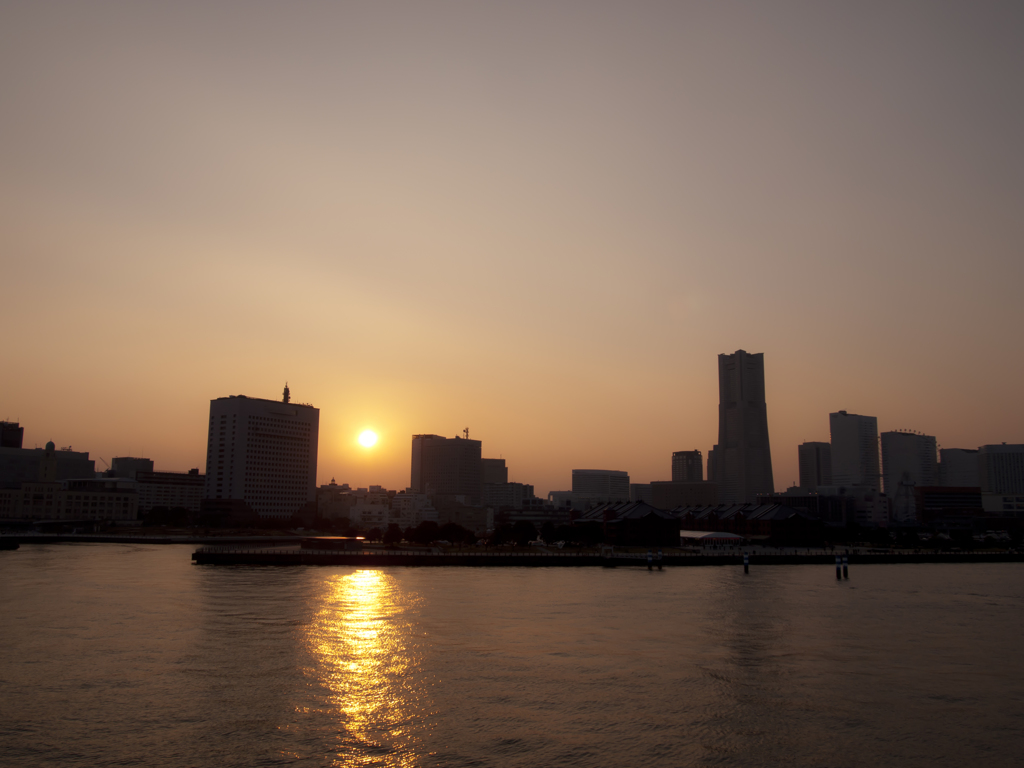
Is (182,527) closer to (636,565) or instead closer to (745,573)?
(636,565)

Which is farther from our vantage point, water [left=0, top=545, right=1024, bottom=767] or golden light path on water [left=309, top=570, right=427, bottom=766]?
water [left=0, top=545, right=1024, bottom=767]

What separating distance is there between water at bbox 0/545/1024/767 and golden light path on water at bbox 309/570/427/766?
0.14 meters

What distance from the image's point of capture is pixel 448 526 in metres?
114

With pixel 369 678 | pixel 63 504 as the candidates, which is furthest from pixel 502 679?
pixel 63 504

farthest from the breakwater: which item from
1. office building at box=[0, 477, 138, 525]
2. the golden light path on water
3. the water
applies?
office building at box=[0, 477, 138, 525]

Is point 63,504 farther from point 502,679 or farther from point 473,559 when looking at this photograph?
point 502,679

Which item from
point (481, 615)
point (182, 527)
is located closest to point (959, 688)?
point (481, 615)

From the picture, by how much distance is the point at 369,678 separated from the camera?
33.2m

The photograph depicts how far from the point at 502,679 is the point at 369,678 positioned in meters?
5.49

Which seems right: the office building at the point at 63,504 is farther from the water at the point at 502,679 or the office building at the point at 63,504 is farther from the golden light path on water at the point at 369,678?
the golden light path on water at the point at 369,678

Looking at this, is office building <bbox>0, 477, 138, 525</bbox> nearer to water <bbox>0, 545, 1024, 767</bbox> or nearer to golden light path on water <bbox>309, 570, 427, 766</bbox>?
water <bbox>0, 545, 1024, 767</bbox>

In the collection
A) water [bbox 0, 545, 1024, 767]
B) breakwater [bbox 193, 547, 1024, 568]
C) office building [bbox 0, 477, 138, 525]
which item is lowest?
water [bbox 0, 545, 1024, 767]

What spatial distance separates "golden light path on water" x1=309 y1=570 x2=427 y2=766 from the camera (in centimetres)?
2514

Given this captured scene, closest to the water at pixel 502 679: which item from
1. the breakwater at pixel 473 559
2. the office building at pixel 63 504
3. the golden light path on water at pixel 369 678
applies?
the golden light path on water at pixel 369 678
